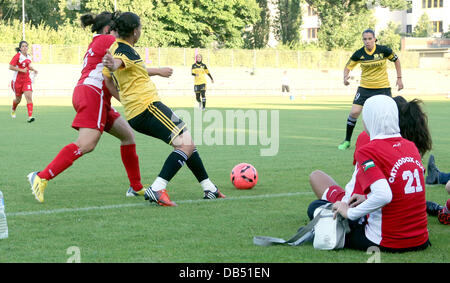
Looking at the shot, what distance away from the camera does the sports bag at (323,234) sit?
15.7ft

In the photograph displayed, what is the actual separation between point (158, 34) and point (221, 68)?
7663 millimetres

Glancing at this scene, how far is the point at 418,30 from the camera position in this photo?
85812mm

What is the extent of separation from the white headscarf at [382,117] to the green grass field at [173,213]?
0.91 metres

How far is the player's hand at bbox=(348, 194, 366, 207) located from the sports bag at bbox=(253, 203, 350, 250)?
134 millimetres

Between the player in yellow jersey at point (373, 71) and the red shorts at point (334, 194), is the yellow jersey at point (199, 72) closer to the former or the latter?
the player in yellow jersey at point (373, 71)

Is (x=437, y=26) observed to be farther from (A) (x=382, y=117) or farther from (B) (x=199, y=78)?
(A) (x=382, y=117)

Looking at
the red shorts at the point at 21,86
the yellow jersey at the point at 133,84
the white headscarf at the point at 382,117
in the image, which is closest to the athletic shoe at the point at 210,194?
the yellow jersey at the point at 133,84

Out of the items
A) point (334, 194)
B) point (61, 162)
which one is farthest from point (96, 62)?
point (334, 194)

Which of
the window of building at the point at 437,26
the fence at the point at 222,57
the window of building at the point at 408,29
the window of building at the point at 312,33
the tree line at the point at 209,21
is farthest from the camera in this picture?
the window of building at the point at 408,29

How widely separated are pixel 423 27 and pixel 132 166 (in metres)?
84.8

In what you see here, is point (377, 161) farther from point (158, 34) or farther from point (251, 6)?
point (251, 6)

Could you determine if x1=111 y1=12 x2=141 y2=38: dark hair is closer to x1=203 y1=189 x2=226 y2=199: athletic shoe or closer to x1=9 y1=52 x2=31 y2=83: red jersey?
x1=203 y1=189 x2=226 y2=199: athletic shoe

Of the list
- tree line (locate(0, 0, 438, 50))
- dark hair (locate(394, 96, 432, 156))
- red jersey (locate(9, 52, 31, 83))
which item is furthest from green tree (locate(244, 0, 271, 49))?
Result: dark hair (locate(394, 96, 432, 156))

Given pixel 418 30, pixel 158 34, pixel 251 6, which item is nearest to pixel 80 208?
pixel 158 34
